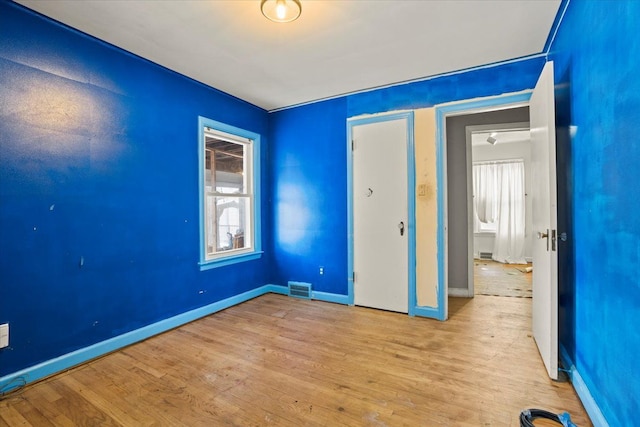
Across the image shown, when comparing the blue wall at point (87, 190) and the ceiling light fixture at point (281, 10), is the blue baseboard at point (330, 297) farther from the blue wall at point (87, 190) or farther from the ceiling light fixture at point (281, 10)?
the ceiling light fixture at point (281, 10)

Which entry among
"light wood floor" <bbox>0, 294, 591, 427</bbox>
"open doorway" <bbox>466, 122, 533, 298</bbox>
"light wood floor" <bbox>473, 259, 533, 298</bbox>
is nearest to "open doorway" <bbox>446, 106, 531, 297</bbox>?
"light wood floor" <bbox>473, 259, 533, 298</bbox>

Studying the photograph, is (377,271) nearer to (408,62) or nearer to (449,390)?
(449,390)

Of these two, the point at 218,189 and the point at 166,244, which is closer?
the point at 166,244

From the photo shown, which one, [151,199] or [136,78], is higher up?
[136,78]

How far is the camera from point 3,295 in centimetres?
195

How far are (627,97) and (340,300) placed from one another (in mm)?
3107

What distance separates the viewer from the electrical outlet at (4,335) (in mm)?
1929

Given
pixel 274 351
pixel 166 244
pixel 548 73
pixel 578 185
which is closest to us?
pixel 578 185

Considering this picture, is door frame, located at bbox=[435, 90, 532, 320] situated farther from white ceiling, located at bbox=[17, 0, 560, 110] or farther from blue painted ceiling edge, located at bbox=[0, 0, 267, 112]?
blue painted ceiling edge, located at bbox=[0, 0, 267, 112]

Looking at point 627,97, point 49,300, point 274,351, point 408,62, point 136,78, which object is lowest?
point 274,351

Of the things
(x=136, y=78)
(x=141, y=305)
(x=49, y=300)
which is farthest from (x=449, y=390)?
(x=136, y=78)

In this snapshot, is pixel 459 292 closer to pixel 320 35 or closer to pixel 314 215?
pixel 314 215

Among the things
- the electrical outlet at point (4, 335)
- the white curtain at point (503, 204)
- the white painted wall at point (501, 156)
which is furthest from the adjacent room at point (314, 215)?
the white painted wall at point (501, 156)

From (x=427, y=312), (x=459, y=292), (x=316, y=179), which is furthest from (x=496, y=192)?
(x=316, y=179)
